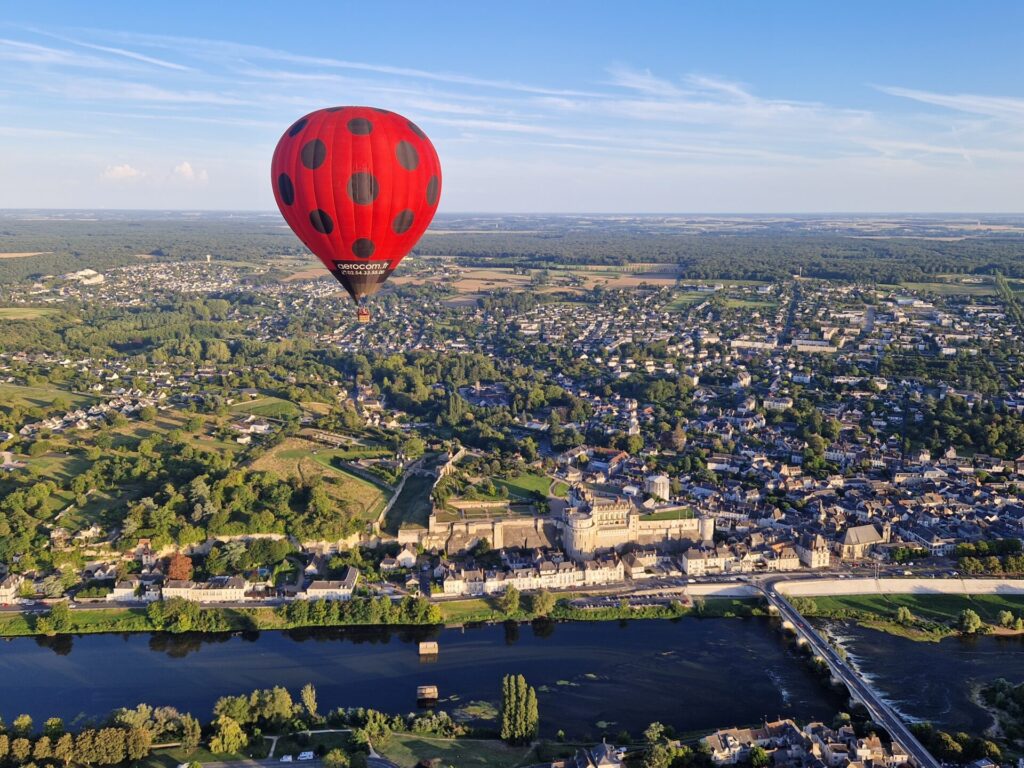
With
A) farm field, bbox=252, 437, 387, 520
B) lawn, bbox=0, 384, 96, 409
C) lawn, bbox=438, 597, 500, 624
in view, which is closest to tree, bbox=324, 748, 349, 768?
lawn, bbox=438, 597, 500, 624

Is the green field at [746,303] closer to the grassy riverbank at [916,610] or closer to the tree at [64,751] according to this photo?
the grassy riverbank at [916,610]

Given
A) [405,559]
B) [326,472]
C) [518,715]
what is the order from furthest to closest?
[326,472], [405,559], [518,715]

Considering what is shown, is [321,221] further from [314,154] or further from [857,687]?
[857,687]

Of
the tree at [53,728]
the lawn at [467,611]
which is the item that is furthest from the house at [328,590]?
the tree at [53,728]

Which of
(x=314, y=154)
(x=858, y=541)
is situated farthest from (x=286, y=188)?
(x=858, y=541)

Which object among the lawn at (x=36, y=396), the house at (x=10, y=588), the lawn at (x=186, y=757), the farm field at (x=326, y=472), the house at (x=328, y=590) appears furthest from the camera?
A: the lawn at (x=36, y=396)
